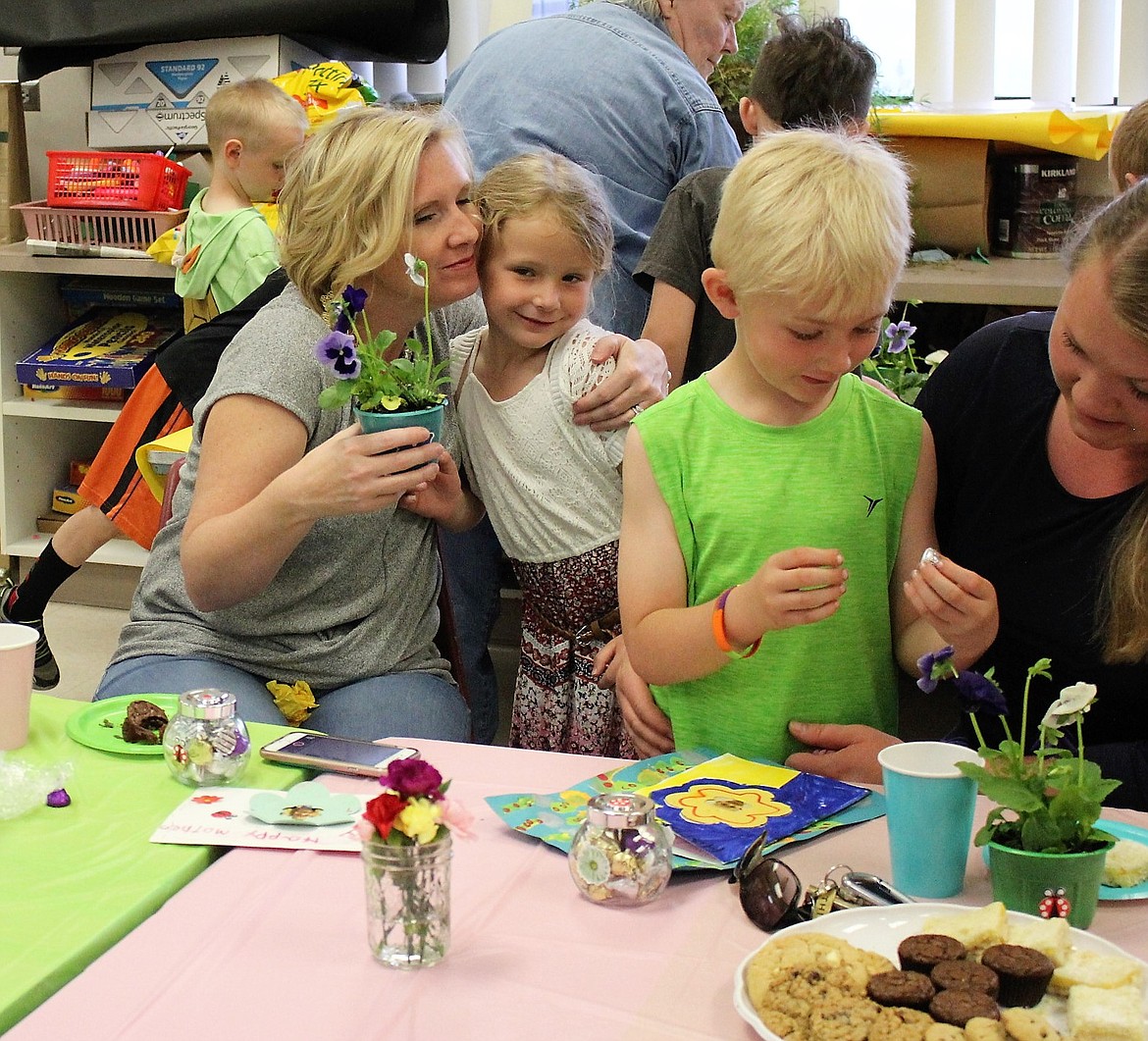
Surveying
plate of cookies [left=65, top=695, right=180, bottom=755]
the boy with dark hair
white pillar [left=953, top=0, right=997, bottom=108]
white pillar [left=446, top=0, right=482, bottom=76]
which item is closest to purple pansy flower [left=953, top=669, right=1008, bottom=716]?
plate of cookies [left=65, top=695, right=180, bottom=755]

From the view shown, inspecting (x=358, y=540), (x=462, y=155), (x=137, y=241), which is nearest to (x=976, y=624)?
(x=358, y=540)

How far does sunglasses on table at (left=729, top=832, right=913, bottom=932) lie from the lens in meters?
1.01

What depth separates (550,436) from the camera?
1831 millimetres

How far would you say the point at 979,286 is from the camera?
8.86 ft

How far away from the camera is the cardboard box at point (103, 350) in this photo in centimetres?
380

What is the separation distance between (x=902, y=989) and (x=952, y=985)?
3 cm

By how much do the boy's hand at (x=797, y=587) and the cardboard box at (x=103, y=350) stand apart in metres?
2.92

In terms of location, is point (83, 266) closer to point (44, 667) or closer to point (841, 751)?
point (44, 667)

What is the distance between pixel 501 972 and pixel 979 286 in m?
2.12

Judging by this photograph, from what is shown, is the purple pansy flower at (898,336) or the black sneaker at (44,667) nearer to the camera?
the purple pansy flower at (898,336)

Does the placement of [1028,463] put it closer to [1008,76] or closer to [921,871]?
[921,871]

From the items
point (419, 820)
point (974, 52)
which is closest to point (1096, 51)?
point (974, 52)

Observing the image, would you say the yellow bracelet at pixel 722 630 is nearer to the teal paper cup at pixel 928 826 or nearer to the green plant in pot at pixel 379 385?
the teal paper cup at pixel 928 826

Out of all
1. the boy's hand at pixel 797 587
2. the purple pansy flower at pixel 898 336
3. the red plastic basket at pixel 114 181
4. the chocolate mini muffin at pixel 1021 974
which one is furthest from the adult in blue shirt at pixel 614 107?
the chocolate mini muffin at pixel 1021 974
